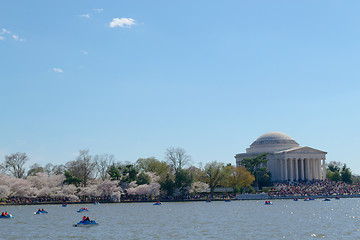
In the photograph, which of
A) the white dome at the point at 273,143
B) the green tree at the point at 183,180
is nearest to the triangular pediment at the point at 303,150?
the white dome at the point at 273,143

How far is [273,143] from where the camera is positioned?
7126 inches

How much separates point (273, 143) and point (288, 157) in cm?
1069

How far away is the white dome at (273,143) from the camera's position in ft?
591

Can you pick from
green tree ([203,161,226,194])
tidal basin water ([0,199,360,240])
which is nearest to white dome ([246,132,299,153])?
green tree ([203,161,226,194])

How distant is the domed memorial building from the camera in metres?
173

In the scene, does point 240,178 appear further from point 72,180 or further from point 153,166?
point 72,180

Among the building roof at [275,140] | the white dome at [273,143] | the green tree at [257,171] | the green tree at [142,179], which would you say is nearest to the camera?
the green tree at [142,179]

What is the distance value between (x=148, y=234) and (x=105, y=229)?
7648mm

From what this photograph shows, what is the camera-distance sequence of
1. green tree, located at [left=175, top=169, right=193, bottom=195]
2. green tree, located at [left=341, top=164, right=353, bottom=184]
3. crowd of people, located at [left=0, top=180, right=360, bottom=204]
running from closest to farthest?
green tree, located at [left=175, top=169, right=193, bottom=195]
crowd of people, located at [left=0, top=180, right=360, bottom=204]
green tree, located at [left=341, top=164, right=353, bottom=184]

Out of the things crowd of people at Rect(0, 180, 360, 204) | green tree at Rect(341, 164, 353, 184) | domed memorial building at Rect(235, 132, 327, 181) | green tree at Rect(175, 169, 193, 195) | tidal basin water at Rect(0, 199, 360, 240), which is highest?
domed memorial building at Rect(235, 132, 327, 181)

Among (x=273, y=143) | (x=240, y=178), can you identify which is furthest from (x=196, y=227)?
(x=273, y=143)

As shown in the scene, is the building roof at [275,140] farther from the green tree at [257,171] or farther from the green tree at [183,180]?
the green tree at [183,180]

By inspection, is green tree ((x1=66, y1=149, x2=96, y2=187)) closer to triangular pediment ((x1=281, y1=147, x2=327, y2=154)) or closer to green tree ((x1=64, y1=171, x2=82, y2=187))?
green tree ((x1=64, y1=171, x2=82, y2=187))

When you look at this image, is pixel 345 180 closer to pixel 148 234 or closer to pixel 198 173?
pixel 198 173
